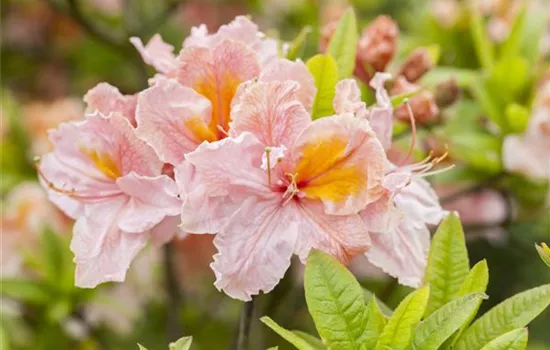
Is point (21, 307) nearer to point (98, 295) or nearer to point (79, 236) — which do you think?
point (98, 295)

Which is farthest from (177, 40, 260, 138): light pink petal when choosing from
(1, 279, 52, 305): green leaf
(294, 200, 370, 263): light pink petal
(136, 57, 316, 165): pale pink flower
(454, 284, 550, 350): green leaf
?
(1, 279, 52, 305): green leaf

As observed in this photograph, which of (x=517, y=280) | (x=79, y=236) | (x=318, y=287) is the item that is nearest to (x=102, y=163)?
(x=79, y=236)

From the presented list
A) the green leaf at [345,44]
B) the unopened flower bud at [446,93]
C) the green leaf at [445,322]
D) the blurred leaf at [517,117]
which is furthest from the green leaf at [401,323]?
the blurred leaf at [517,117]

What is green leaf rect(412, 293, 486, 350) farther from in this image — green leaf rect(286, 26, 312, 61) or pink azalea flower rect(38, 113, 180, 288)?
green leaf rect(286, 26, 312, 61)

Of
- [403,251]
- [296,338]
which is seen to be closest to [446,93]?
[403,251]

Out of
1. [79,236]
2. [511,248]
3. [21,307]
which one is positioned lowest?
[21,307]

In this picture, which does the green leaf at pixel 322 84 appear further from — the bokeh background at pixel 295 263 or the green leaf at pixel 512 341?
the green leaf at pixel 512 341

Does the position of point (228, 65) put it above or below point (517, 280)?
above

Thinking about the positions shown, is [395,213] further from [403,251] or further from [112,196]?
[112,196]
